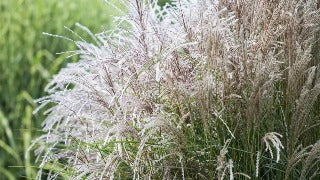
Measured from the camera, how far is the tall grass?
4539mm

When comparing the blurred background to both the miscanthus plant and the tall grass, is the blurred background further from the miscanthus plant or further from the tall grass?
the miscanthus plant

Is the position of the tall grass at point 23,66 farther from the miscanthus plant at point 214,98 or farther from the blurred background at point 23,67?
the miscanthus plant at point 214,98

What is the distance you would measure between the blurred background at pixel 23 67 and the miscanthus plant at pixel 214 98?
6.99 feet

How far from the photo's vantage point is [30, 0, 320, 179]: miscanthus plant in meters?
2.13

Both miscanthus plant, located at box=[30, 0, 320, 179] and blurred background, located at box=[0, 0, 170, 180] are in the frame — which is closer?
miscanthus plant, located at box=[30, 0, 320, 179]

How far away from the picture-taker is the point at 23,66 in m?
4.80

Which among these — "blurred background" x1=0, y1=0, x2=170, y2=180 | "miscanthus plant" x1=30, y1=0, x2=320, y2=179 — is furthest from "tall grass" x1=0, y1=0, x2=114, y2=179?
"miscanthus plant" x1=30, y1=0, x2=320, y2=179

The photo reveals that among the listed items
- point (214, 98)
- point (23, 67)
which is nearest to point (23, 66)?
point (23, 67)

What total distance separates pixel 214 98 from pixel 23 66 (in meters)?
2.81

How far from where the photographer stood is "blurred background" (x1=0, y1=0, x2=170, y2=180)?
454cm

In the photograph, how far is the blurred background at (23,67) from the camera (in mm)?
4535

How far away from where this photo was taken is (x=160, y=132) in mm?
2254

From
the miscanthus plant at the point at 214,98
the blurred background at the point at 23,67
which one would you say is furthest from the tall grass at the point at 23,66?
the miscanthus plant at the point at 214,98

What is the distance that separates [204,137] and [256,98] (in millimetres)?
257
